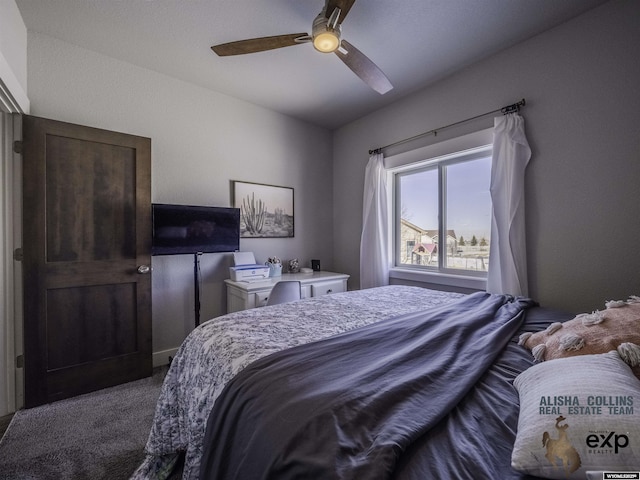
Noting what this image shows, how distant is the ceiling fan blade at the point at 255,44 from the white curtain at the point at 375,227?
179cm

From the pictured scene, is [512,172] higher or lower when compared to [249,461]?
higher

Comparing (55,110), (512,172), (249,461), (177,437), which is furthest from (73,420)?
(512,172)

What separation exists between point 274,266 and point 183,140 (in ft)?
5.14

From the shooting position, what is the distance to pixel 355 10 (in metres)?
1.86

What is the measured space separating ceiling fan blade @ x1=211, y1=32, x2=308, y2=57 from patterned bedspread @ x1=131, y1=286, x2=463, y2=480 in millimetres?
1624

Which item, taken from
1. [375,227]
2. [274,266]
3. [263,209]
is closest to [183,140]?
[263,209]

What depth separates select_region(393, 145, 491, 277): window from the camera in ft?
8.55

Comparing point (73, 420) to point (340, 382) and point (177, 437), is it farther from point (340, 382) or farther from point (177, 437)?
point (340, 382)

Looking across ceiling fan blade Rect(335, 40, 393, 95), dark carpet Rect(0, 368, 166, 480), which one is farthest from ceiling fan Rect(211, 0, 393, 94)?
dark carpet Rect(0, 368, 166, 480)

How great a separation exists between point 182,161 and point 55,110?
0.94 m

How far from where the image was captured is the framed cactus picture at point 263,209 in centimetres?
309

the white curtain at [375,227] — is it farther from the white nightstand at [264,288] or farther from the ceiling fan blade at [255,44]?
the ceiling fan blade at [255,44]

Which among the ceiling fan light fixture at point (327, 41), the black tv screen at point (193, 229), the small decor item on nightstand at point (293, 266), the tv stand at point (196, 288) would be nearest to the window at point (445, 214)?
the small decor item on nightstand at point (293, 266)

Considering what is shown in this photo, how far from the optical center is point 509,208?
2.19m
